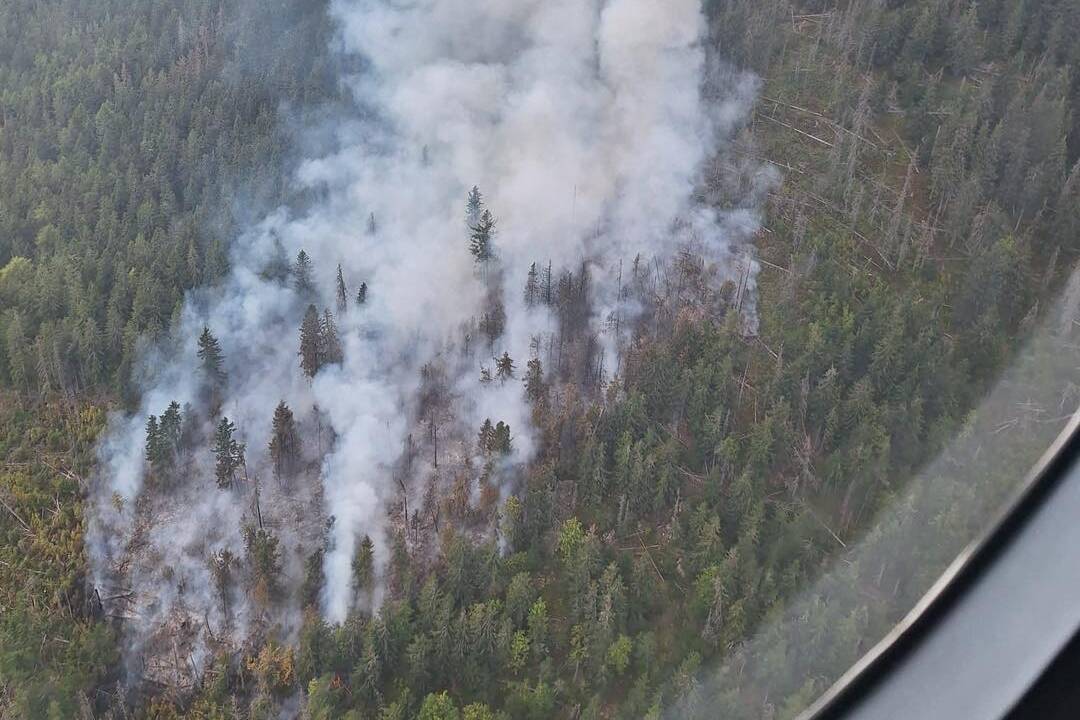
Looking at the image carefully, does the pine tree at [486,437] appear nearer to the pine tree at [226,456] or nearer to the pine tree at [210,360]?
the pine tree at [226,456]

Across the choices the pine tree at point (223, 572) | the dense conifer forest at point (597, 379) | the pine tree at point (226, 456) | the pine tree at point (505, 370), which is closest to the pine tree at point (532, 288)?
the dense conifer forest at point (597, 379)

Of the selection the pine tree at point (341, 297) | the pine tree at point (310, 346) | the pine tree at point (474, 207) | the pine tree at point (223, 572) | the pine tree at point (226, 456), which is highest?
the pine tree at point (474, 207)

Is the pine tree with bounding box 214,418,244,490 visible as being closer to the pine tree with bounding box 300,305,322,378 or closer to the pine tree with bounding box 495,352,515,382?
the pine tree with bounding box 300,305,322,378

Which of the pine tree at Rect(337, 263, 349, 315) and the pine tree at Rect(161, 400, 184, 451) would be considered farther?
the pine tree at Rect(337, 263, 349, 315)

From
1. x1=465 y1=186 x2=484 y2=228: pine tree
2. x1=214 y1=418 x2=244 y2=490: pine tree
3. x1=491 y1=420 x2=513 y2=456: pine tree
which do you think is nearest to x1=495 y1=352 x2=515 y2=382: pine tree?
x1=491 y1=420 x2=513 y2=456: pine tree

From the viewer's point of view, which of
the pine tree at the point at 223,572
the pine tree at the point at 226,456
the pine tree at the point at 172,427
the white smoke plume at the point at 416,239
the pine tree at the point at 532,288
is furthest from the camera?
the pine tree at the point at 532,288

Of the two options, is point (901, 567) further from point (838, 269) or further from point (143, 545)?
point (838, 269)
